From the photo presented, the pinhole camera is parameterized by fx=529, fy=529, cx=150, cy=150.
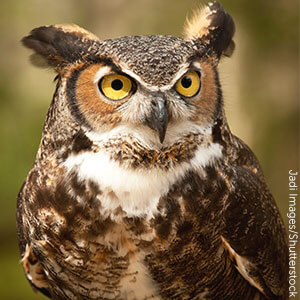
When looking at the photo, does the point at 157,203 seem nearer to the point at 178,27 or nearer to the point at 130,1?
the point at 178,27

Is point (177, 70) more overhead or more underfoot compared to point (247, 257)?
more overhead

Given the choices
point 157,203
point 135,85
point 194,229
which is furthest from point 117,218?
point 135,85

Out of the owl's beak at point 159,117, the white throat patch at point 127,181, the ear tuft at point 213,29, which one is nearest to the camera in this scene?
the owl's beak at point 159,117

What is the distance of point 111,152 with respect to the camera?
1935 millimetres

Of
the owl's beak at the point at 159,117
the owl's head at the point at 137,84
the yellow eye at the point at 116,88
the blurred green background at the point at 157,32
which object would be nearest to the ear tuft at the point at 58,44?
the owl's head at the point at 137,84

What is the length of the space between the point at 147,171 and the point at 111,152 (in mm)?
152

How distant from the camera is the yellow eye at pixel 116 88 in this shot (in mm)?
1856

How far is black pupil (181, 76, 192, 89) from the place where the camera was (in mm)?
1883

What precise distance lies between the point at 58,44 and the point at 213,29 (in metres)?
0.63

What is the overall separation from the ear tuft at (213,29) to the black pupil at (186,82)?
25cm

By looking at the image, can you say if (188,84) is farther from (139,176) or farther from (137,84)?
(139,176)

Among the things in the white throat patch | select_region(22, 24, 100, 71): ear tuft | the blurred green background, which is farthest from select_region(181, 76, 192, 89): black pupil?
the blurred green background

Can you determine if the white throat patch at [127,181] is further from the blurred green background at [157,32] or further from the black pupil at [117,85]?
the blurred green background at [157,32]

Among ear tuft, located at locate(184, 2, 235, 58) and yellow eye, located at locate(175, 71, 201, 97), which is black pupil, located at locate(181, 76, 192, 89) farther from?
ear tuft, located at locate(184, 2, 235, 58)
